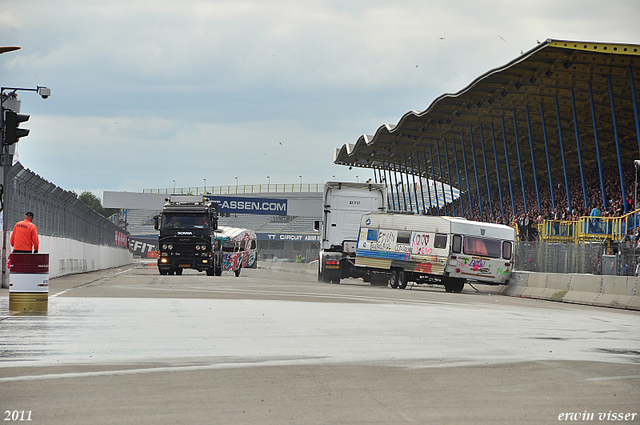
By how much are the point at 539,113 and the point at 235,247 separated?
18475mm

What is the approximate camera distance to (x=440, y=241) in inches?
1201

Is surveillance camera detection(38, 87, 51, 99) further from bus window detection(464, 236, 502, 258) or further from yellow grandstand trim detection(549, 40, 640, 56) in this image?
yellow grandstand trim detection(549, 40, 640, 56)

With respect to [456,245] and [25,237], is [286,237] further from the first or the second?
[25,237]

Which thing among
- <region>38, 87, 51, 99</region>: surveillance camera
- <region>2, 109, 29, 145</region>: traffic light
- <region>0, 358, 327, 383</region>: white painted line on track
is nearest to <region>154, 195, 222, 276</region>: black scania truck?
<region>38, 87, 51, 99</region>: surveillance camera

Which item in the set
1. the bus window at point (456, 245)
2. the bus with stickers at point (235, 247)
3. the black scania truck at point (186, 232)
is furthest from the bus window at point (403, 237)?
the bus with stickers at point (235, 247)

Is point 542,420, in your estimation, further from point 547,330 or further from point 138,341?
point 547,330

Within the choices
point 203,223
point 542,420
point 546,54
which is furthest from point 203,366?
point 546,54

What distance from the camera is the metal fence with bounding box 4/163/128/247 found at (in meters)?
23.2

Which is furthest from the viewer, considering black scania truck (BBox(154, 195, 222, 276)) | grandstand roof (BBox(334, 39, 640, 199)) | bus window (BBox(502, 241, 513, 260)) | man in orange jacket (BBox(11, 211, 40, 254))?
grandstand roof (BBox(334, 39, 640, 199))

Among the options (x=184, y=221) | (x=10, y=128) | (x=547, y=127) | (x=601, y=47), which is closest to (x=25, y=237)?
(x=10, y=128)

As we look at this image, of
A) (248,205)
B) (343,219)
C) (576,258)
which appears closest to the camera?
(576,258)

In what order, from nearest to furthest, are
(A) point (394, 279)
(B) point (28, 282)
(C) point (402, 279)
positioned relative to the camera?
(B) point (28, 282)
(C) point (402, 279)
(A) point (394, 279)

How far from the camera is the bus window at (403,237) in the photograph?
104 feet

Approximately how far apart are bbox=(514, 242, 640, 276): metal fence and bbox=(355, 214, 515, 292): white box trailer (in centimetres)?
82
